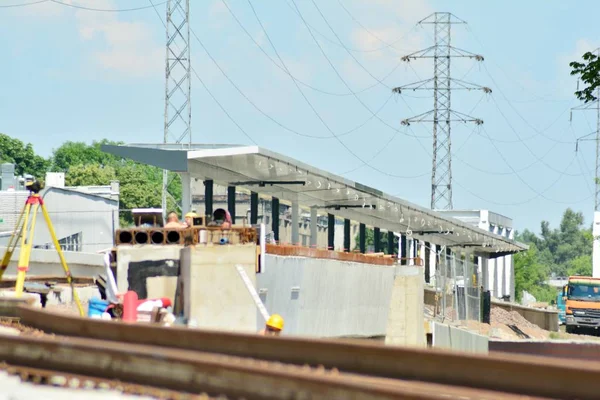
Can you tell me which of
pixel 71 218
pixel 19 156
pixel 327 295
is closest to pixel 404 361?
pixel 327 295

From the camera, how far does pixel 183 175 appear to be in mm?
35531

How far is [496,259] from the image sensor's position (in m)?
123

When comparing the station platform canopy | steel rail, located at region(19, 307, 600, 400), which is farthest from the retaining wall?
steel rail, located at region(19, 307, 600, 400)

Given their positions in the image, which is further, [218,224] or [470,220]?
[470,220]

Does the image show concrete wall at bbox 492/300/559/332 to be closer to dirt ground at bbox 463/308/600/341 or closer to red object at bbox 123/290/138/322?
dirt ground at bbox 463/308/600/341

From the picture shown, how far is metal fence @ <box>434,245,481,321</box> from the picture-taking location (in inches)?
1478

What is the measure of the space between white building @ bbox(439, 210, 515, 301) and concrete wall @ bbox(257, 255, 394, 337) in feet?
218

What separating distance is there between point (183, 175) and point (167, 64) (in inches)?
1185

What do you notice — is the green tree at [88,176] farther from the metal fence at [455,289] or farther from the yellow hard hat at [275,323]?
the yellow hard hat at [275,323]

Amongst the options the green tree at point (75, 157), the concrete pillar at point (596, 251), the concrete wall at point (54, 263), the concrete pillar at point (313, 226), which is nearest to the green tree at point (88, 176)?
the green tree at point (75, 157)

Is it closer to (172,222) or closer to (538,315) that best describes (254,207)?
(172,222)

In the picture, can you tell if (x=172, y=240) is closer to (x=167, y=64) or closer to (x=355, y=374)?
(x=355, y=374)

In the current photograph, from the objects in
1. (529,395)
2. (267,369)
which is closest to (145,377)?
(267,369)

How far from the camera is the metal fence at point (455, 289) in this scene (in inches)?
1478
